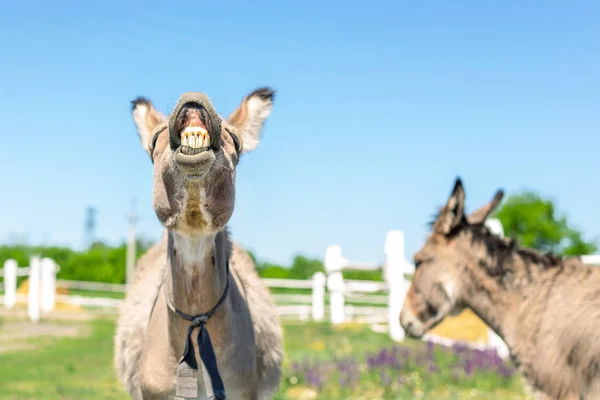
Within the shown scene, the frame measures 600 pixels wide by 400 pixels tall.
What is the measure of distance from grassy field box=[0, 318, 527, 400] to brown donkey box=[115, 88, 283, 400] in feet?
13.0

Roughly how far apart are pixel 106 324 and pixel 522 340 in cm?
1486

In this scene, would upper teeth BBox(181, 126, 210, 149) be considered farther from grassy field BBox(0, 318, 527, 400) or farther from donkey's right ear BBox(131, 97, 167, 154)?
grassy field BBox(0, 318, 527, 400)

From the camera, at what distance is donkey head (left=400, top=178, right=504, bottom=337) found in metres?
5.87

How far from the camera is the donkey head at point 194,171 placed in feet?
9.05

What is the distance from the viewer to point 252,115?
3877 mm

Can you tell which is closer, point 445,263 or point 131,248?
point 445,263

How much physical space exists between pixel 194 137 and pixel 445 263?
370cm

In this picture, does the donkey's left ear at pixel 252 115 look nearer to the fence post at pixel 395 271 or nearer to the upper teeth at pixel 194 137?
the upper teeth at pixel 194 137

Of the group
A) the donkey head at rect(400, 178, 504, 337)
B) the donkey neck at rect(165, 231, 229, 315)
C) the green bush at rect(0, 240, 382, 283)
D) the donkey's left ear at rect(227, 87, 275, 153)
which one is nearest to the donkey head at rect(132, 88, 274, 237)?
the donkey neck at rect(165, 231, 229, 315)

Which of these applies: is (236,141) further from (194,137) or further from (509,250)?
(509,250)

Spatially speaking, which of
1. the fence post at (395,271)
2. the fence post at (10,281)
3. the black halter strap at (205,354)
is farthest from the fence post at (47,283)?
the black halter strap at (205,354)

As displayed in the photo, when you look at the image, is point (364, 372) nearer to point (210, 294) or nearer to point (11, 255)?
point (210, 294)

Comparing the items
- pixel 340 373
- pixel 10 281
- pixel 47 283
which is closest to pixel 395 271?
pixel 340 373

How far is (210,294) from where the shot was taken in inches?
131
